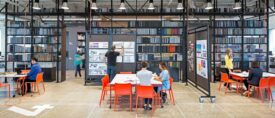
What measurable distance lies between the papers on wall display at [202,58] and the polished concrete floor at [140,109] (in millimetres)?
810

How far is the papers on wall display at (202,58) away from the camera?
25.2 feet

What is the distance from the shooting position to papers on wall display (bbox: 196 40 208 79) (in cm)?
769

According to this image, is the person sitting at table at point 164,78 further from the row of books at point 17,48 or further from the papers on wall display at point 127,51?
the row of books at point 17,48

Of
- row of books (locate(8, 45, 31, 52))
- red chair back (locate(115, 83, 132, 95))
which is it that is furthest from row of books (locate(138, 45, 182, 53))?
red chair back (locate(115, 83, 132, 95))

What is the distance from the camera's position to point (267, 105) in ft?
22.8

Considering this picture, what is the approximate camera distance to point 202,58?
26.5 ft

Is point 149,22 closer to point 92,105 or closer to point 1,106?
point 92,105

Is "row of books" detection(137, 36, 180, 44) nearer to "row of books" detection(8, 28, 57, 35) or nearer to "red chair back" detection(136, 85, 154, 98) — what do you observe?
"row of books" detection(8, 28, 57, 35)

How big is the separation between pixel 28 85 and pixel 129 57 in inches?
166

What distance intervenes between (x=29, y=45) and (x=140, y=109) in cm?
817

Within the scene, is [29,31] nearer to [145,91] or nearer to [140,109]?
[140,109]

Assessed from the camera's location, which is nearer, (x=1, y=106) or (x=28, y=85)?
(x=1, y=106)

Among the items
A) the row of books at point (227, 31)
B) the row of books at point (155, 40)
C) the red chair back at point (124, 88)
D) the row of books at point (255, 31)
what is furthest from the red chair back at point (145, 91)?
the row of books at point (255, 31)

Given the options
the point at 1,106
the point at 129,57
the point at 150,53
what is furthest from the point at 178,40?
the point at 1,106
